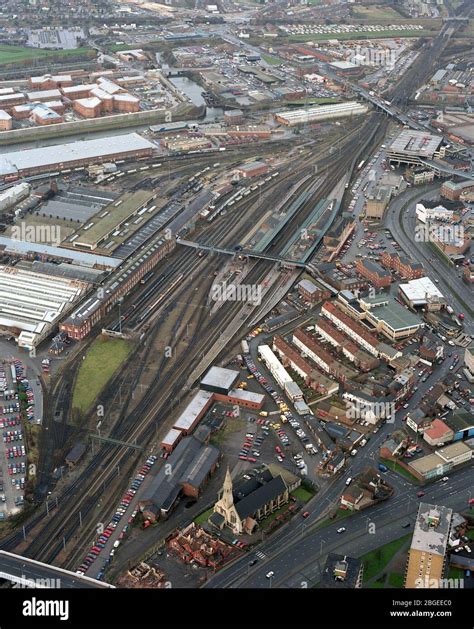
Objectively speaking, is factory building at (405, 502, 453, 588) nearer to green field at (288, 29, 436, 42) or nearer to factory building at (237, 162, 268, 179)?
factory building at (237, 162, 268, 179)

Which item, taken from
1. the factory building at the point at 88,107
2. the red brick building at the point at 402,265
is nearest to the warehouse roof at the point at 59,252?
the red brick building at the point at 402,265

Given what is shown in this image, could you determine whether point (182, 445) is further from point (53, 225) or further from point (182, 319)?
point (53, 225)

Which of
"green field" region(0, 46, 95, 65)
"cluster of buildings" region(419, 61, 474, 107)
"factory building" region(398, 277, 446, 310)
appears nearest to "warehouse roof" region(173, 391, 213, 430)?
"factory building" region(398, 277, 446, 310)

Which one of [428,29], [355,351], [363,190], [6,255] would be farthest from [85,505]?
[428,29]

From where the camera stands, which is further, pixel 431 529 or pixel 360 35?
pixel 360 35

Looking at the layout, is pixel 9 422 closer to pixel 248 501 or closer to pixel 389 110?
pixel 248 501

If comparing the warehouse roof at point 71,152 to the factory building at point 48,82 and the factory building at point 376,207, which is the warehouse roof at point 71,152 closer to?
the factory building at point 48,82

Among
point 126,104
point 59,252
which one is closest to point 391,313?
point 59,252
